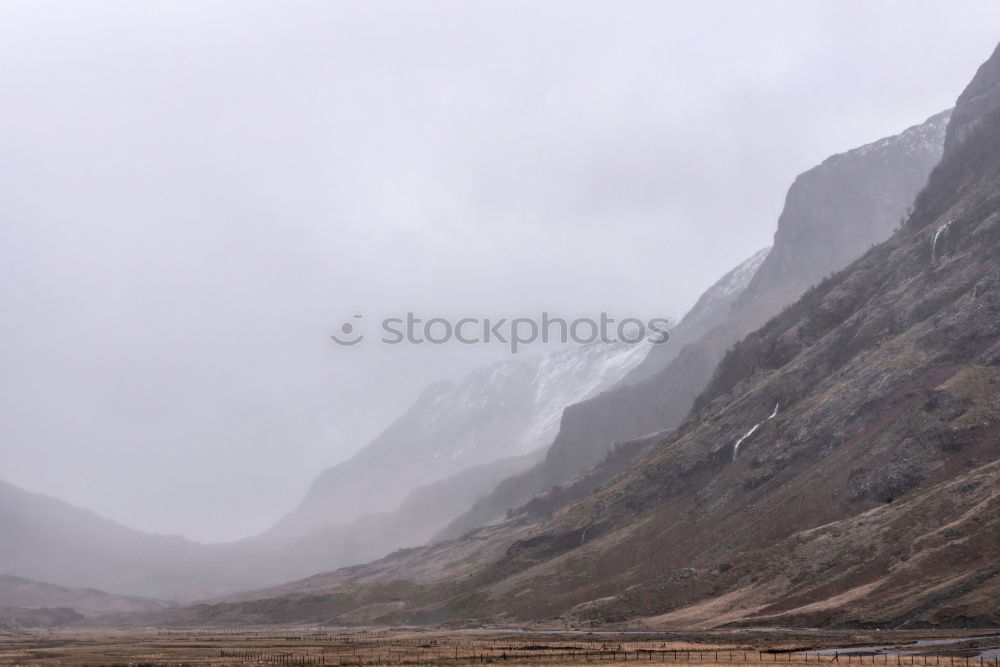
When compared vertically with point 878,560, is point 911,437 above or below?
above

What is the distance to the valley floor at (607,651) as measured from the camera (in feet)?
199

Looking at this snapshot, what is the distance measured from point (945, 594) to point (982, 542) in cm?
1081

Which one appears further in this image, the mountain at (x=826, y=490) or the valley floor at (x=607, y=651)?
the mountain at (x=826, y=490)

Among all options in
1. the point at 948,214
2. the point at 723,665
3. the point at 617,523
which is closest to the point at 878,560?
the point at 723,665

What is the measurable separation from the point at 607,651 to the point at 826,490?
68151 mm

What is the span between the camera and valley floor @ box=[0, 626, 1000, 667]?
60.5m

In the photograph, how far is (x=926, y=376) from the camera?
134m

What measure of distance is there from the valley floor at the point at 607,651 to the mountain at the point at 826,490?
1041 centimetres

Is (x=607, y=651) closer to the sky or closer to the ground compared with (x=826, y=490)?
closer to the ground

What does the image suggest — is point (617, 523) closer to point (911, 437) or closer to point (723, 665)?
point (911, 437)

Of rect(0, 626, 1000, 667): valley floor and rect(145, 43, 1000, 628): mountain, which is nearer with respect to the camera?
rect(0, 626, 1000, 667): valley floor

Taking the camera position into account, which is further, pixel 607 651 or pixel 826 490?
pixel 826 490

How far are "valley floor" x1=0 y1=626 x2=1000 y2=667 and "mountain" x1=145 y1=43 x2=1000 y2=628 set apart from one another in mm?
10407

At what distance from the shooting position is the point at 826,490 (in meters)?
126
